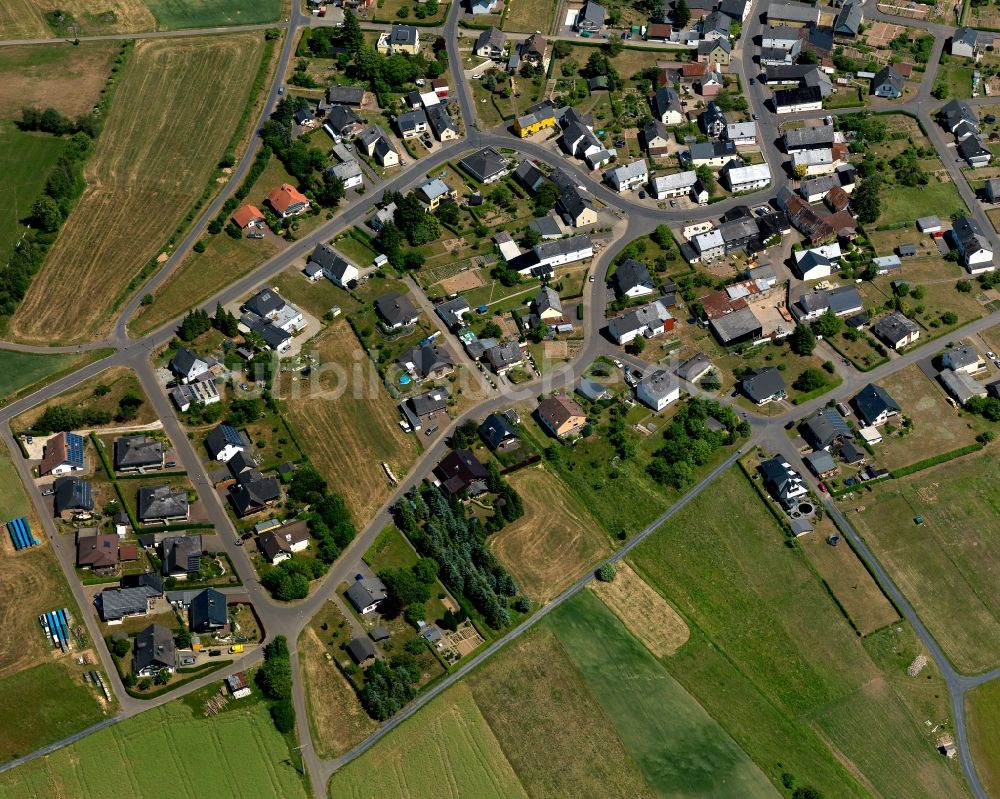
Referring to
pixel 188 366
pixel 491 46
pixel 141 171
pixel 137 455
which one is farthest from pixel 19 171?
pixel 491 46

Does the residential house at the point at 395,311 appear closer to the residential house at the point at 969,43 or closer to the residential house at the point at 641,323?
the residential house at the point at 641,323

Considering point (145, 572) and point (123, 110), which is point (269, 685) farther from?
point (123, 110)

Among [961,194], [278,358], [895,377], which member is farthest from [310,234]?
[961,194]

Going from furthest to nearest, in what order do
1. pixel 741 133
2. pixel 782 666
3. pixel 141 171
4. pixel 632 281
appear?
pixel 741 133, pixel 141 171, pixel 632 281, pixel 782 666

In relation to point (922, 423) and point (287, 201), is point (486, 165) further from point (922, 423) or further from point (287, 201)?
point (922, 423)

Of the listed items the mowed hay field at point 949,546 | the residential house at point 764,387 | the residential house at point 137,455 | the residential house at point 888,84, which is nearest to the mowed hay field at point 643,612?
the mowed hay field at point 949,546

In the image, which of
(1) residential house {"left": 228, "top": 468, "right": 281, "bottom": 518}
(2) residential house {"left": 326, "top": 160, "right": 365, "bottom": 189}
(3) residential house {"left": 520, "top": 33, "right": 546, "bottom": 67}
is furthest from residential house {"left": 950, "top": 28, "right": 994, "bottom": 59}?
(1) residential house {"left": 228, "top": 468, "right": 281, "bottom": 518}
